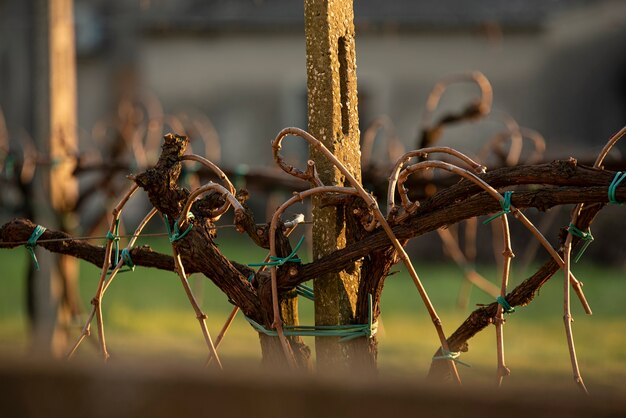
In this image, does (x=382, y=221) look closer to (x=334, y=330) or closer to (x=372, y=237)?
(x=372, y=237)

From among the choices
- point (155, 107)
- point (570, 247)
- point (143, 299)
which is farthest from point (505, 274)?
point (155, 107)

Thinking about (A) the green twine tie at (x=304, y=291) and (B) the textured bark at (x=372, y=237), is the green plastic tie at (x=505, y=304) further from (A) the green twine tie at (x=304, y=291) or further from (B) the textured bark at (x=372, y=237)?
(A) the green twine tie at (x=304, y=291)

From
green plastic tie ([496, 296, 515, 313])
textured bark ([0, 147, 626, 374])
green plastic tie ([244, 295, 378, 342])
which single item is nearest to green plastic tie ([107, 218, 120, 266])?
textured bark ([0, 147, 626, 374])

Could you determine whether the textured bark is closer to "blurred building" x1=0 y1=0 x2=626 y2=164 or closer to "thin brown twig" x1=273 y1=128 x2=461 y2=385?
"thin brown twig" x1=273 y1=128 x2=461 y2=385

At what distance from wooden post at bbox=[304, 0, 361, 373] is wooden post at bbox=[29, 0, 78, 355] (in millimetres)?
2687

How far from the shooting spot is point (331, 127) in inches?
71.0

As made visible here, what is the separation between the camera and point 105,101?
15.2m

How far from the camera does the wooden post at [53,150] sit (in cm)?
457

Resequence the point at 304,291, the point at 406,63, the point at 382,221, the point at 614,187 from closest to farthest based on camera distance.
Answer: the point at 614,187, the point at 382,221, the point at 304,291, the point at 406,63

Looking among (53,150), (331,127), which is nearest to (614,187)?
(331,127)

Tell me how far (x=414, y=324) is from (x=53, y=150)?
10.1ft

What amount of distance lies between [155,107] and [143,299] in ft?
13.2

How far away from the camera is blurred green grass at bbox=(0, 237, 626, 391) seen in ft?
16.7

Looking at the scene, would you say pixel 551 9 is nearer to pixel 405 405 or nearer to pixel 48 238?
pixel 48 238
